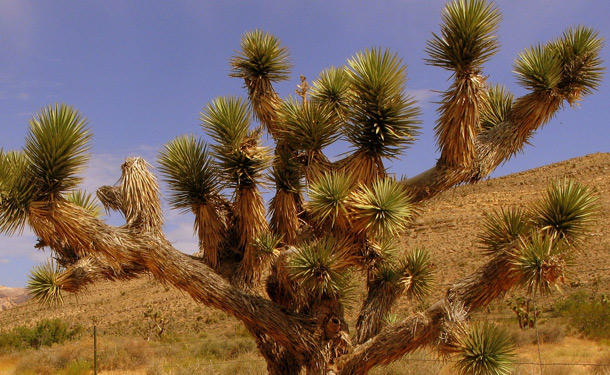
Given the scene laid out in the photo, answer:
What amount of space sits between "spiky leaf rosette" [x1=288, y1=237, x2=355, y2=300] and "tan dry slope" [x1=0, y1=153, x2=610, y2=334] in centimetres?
2001

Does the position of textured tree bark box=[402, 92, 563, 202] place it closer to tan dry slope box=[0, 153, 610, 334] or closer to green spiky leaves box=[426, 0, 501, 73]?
green spiky leaves box=[426, 0, 501, 73]

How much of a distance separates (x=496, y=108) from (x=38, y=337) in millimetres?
23119

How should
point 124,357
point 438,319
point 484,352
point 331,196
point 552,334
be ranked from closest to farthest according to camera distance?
point 484,352 < point 331,196 < point 438,319 < point 124,357 < point 552,334

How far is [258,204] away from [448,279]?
74.4 ft

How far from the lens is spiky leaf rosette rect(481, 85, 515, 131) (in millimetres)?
8359

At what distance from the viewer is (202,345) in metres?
20.3

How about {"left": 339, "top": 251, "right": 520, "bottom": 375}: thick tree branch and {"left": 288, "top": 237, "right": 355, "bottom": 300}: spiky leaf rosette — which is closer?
{"left": 339, "top": 251, "right": 520, "bottom": 375}: thick tree branch

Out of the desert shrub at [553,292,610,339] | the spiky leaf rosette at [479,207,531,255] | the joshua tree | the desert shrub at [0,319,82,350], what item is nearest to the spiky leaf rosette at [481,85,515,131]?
the joshua tree

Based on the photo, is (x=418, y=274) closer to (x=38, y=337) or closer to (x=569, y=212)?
(x=569, y=212)

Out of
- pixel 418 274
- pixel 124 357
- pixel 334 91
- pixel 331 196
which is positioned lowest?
pixel 418 274

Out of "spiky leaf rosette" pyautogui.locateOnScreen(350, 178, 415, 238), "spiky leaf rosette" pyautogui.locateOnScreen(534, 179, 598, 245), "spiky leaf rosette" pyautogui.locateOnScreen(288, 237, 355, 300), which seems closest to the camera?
"spiky leaf rosette" pyautogui.locateOnScreen(534, 179, 598, 245)

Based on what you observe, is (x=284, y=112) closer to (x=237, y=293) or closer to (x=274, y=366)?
(x=237, y=293)

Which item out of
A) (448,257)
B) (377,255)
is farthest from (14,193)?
(448,257)

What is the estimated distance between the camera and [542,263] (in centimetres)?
591
